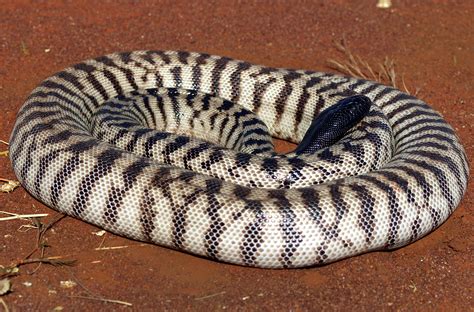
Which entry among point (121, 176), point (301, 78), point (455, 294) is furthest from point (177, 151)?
point (455, 294)

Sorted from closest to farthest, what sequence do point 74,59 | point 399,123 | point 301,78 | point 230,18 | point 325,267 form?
point 325,267
point 399,123
point 301,78
point 74,59
point 230,18

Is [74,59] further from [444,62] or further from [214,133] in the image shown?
[444,62]

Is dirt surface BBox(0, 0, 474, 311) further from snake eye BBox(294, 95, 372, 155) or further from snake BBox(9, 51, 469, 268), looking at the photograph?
snake eye BBox(294, 95, 372, 155)

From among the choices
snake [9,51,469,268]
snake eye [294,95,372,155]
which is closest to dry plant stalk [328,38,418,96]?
snake [9,51,469,268]

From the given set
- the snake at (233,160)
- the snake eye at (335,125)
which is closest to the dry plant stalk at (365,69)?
the snake at (233,160)

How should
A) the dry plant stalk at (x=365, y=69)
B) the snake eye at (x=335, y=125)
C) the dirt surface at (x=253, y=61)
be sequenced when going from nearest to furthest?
the dirt surface at (x=253, y=61) → the snake eye at (x=335, y=125) → the dry plant stalk at (x=365, y=69)

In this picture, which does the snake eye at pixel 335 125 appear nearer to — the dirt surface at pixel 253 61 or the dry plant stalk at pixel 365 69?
the dirt surface at pixel 253 61
